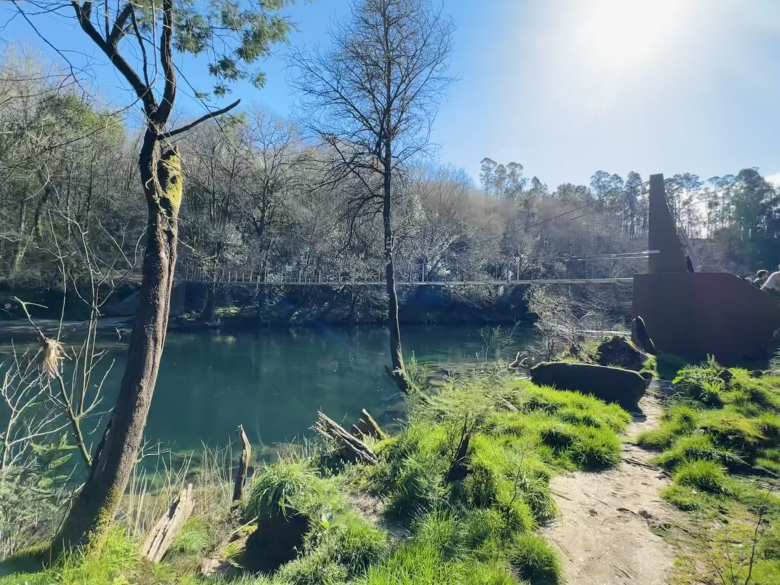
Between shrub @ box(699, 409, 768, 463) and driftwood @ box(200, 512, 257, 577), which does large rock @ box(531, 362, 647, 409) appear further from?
driftwood @ box(200, 512, 257, 577)

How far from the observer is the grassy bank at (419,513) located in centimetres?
241

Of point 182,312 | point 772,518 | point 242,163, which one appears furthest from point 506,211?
point 772,518

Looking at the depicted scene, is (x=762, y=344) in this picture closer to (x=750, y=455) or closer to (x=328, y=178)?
(x=750, y=455)

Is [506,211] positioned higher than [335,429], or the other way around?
[506,211]

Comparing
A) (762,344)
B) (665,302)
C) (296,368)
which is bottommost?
(296,368)

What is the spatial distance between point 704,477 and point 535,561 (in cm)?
173

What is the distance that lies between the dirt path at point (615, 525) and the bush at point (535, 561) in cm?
8

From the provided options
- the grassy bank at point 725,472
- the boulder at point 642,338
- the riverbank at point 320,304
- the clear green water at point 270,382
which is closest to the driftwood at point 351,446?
the clear green water at point 270,382

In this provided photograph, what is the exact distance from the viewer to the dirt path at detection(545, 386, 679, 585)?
2373 mm

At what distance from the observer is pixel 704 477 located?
3.26 m

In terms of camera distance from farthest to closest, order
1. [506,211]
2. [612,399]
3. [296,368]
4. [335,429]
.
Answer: [506,211]
[296,368]
[612,399]
[335,429]

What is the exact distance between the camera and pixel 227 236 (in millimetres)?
22391

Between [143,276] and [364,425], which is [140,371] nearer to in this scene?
[143,276]

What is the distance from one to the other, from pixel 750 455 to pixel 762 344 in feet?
20.3
